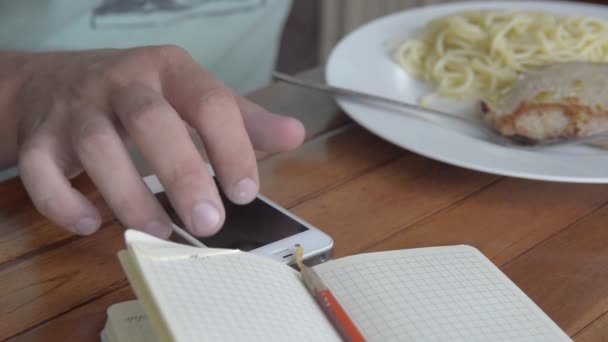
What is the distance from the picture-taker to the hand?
504mm

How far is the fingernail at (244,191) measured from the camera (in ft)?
1.73

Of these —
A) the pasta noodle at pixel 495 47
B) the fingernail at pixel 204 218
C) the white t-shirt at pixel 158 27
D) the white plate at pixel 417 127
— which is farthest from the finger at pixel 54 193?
the pasta noodle at pixel 495 47

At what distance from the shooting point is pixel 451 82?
1.02 metres

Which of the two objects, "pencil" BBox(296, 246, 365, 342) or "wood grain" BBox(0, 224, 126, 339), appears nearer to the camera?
"pencil" BBox(296, 246, 365, 342)

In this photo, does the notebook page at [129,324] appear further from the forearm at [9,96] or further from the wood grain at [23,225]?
the forearm at [9,96]

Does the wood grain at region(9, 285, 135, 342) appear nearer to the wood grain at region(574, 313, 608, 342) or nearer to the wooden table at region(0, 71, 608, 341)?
the wooden table at region(0, 71, 608, 341)

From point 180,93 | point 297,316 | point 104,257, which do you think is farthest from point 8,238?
point 297,316

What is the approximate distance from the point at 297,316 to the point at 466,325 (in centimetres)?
11

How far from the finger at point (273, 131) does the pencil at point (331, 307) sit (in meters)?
0.16

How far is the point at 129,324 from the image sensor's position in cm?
49

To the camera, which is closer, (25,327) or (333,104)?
(25,327)

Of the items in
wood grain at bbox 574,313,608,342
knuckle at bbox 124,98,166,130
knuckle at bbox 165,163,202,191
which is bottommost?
wood grain at bbox 574,313,608,342

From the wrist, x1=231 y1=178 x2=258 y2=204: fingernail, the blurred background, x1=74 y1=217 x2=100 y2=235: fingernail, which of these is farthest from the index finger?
the blurred background

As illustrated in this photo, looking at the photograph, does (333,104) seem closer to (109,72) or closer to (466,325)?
(109,72)
